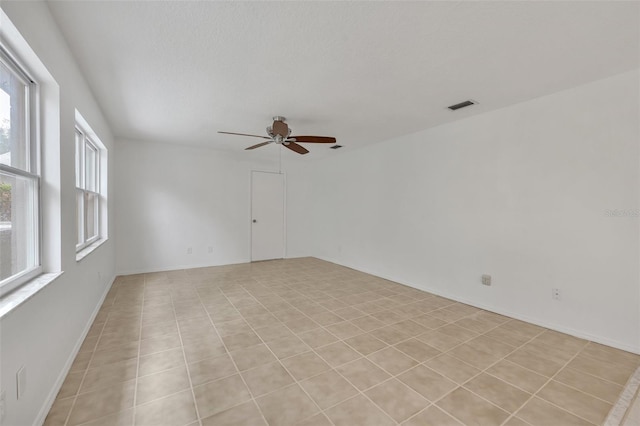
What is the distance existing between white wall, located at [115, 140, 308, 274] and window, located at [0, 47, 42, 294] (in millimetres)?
3409

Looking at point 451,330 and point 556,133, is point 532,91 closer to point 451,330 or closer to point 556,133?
point 556,133

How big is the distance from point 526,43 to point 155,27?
262cm

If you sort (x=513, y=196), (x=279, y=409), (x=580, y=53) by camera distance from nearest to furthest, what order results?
1. (x=279, y=409)
2. (x=580, y=53)
3. (x=513, y=196)

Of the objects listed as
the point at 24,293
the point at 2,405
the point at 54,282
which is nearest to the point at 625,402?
the point at 2,405

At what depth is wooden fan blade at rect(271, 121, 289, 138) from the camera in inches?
131

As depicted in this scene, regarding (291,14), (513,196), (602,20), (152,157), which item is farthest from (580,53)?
(152,157)

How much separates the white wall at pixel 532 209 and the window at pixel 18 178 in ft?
13.6

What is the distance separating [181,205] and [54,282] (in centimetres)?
368

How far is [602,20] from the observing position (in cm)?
174

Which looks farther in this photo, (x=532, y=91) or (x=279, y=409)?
(x=532, y=91)

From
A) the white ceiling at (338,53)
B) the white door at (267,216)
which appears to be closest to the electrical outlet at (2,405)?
the white ceiling at (338,53)

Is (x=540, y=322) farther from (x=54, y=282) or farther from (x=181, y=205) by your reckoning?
(x=181, y=205)

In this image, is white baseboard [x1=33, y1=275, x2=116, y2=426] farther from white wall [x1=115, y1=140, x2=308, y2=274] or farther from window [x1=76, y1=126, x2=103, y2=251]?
white wall [x1=115, y1=140, x2=308, y2=274]

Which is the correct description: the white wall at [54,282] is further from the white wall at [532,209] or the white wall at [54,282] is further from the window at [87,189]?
the white wall at [532,209]
